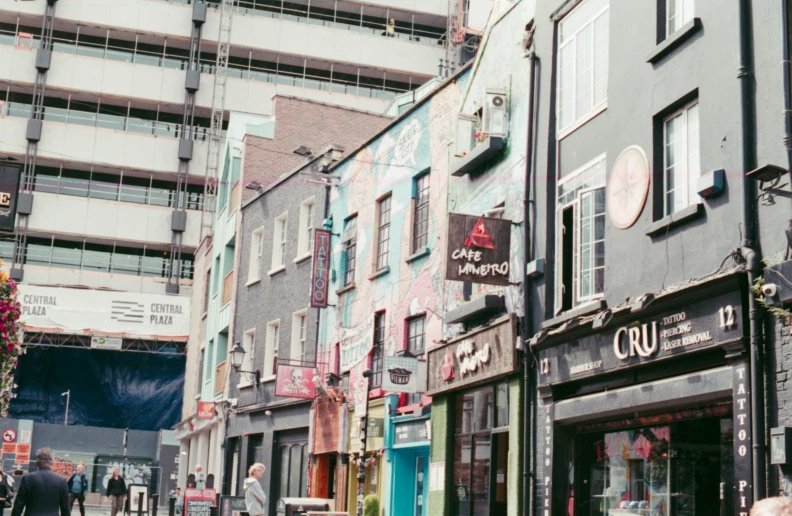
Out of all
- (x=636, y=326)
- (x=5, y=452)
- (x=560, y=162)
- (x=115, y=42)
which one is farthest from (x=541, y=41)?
(x=115, y=42)

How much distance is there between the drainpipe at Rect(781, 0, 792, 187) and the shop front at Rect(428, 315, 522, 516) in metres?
6.11

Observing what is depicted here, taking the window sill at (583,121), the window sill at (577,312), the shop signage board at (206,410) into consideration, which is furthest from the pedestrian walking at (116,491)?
the window sill at (583,121)

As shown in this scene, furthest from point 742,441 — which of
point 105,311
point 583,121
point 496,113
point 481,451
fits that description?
point 105,311

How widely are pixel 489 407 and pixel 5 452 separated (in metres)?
35.9

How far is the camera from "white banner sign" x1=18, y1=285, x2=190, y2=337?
46750mm

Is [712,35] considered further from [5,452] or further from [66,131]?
[66,131]

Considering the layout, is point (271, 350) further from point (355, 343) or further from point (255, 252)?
point (355, 343)

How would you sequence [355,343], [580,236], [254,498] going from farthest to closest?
[355,343] < [254,498] < [580,236]

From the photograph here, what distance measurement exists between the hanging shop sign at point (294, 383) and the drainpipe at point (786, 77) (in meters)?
16.5

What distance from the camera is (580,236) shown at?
14.3 m

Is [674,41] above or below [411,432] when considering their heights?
above

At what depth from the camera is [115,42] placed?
5728 centimetres

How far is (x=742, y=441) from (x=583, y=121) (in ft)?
18.9

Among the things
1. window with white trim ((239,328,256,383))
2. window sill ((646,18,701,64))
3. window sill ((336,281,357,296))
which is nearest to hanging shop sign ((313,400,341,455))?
window sill ((336,281,357,296))
